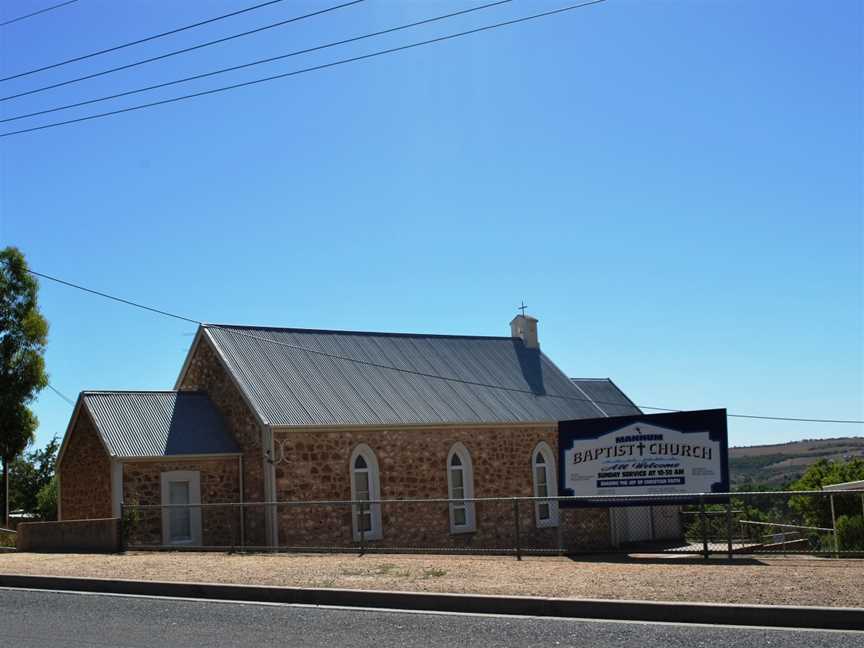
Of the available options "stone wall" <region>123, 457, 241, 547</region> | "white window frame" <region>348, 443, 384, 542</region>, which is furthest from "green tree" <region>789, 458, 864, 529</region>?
"stone wall" <region>123, 457, 241, 547</region>

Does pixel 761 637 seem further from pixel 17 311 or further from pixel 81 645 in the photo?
pixel 17 311

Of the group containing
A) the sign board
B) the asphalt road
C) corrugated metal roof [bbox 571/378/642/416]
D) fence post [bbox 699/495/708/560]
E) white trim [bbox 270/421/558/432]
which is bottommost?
the asphalt road

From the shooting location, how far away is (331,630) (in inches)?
411

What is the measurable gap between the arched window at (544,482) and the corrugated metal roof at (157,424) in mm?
9703

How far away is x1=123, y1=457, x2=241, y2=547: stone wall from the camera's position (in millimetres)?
23281

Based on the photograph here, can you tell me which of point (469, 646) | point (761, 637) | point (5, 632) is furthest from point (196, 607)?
point (761, 637)

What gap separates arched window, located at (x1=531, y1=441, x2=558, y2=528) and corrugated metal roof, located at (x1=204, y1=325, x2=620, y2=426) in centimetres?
109

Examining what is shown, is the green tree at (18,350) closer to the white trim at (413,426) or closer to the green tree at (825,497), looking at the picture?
the white trim at (413,426)

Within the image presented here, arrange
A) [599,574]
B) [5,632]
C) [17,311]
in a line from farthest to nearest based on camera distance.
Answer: [17,311]
[599,574]
[5,632]

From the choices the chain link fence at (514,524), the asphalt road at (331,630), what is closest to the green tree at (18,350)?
the chain link fence at (514,524)

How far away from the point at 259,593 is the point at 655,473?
915 centimetres

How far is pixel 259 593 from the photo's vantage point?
1307 centimetres

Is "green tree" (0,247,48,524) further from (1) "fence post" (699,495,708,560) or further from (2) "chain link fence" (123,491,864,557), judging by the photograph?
(1) "fence post" (699,495,708,560)

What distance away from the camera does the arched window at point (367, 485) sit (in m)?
26.0
